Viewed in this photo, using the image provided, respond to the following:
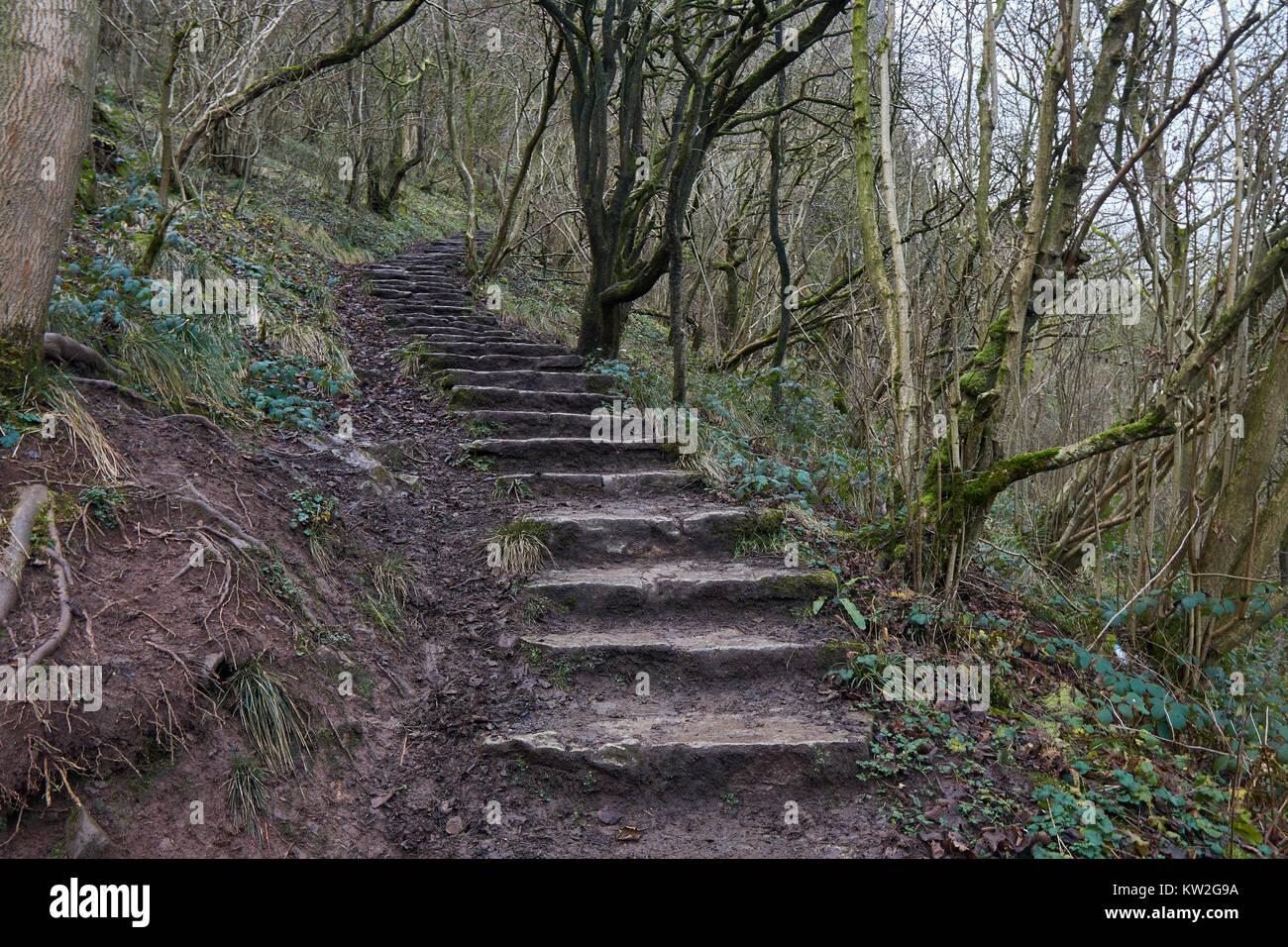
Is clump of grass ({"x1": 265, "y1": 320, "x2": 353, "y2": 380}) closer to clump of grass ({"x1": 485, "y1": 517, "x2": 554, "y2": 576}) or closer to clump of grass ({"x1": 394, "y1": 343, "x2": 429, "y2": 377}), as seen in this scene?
clump of grass ({"x1": 394, "y1": 343, "x2": 429, "y2": 377})

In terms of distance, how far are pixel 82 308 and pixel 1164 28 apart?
7.05 metres

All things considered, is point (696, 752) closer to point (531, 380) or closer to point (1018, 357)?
point (1018, 357)

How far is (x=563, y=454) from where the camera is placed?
6227 millimetres

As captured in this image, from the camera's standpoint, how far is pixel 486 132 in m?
17.6

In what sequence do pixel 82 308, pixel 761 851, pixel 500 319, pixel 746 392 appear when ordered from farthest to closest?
pixel 500 319
pixel 746 392
pixel 82 308
pixel 761 851

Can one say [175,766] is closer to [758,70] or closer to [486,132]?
[758,70]

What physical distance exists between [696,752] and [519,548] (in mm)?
1837

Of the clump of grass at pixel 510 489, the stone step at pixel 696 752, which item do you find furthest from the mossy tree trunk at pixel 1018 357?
the clump of grass at pixel 510 489

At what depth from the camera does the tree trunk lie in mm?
3641

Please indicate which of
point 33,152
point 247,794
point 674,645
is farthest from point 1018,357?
point 33,152

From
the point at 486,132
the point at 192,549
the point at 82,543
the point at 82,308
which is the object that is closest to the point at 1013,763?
the point at 192,549

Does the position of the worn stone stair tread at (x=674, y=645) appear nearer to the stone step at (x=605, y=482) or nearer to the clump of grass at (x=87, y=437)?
the stone step at (x=605, y=482)

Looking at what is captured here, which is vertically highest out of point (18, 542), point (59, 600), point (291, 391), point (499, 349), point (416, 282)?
point (416, 282)
